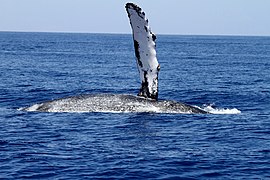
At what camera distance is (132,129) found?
19.0 metres

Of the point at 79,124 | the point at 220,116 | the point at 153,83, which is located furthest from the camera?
the point at 220,116

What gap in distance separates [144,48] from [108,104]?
2.71 metres

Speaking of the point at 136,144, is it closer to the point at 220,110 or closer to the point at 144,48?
the point at 144,48

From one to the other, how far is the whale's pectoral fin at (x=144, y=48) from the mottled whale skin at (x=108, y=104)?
0.51 metres

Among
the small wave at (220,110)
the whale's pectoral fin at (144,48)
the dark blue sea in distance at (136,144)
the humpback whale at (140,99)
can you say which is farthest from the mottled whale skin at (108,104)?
the small wave at (220,110)

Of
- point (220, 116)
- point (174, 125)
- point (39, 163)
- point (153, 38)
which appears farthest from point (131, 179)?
point (220, 116)

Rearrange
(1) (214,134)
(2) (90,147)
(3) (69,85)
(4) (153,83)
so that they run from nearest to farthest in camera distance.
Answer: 1. (2) (90,147)
2. (1) (214,134)
3. (4) (153,83)
4. (3) (69,85)

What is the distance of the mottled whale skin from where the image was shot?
840 inches

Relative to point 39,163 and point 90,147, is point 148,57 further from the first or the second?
point 39,163

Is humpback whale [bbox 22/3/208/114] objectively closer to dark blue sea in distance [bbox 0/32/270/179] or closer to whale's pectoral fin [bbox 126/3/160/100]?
whale's pectoral fin [bbox 126/3/160/100]

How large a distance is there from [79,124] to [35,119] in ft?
6.32

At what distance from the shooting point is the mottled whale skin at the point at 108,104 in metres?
21.3

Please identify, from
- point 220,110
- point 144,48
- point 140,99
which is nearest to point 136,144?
point 140,99

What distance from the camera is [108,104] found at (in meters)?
21.5
